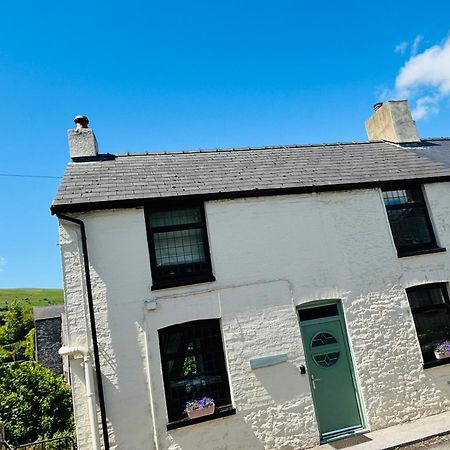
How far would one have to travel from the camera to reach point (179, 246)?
7.88 metres

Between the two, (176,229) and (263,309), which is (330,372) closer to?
(263,309)

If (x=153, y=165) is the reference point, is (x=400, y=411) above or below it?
below

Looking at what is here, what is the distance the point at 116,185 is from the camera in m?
8.06

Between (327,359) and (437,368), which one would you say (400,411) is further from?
(327,359)

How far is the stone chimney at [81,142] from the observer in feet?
31.9

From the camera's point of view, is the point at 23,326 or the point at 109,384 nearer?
the point at 109,384

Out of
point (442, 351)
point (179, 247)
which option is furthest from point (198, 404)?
point (442, 351)

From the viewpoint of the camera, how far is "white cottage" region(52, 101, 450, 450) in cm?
675

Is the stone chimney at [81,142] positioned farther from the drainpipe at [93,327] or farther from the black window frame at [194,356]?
the black window frame at [194,356]

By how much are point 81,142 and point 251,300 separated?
6.49m

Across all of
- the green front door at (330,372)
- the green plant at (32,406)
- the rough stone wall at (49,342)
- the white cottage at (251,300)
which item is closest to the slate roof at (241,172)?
the white cottage at (251,300)

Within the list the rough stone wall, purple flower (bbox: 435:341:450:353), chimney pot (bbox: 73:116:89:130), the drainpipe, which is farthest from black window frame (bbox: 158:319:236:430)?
the rough stone wall

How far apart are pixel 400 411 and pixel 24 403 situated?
11.5 meters

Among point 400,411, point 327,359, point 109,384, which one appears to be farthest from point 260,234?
point 400,411
